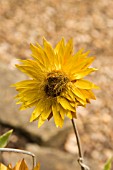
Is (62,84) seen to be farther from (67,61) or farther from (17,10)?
(17,10)

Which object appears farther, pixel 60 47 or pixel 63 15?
pixel 63 15

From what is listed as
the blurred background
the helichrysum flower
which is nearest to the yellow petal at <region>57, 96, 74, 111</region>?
the helichrysum flower

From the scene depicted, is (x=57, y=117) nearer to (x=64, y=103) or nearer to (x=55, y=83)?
(x=64, y=103)

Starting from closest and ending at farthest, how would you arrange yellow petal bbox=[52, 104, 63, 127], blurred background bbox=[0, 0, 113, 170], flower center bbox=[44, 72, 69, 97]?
yellow petal bbox=[52, 104, 63, 127] → flower center bbox=[44, 72, 69, 97] → blurred background bbox=[0, 0, 113, 170]

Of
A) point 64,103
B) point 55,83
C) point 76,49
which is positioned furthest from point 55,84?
point 76,49

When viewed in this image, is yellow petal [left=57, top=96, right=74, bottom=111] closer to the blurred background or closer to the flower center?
the flower center

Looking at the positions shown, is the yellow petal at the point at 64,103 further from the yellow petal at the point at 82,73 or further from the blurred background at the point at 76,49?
the blurred background at the point at 76,49

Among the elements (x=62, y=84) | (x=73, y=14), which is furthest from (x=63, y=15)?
(x=62, y=84)
